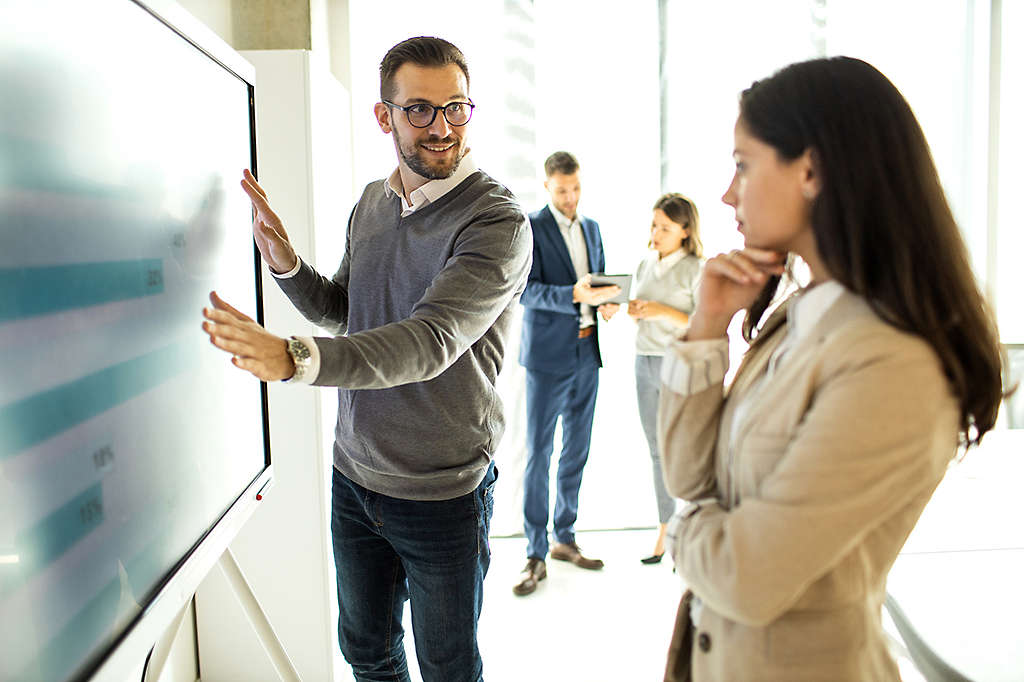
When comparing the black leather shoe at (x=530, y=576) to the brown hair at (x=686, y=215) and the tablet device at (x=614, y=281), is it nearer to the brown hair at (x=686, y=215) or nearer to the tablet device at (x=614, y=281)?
the tablet device at (x=614, y=281)

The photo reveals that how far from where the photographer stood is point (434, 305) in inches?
50.2

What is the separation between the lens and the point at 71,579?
80 cm

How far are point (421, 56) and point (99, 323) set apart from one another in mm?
860

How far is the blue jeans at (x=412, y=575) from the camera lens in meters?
1.51

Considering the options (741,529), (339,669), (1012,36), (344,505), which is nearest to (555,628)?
(339,669)

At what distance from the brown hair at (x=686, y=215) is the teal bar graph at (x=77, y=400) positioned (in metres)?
2.56

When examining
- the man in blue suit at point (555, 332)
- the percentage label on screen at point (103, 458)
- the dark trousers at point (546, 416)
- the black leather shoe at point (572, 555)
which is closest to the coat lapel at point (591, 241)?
the man in blue suit at point (555, 332)

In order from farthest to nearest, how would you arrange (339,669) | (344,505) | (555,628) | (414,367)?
(555,628), (339,669), (344,505), (414,367)

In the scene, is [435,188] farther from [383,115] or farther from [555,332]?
[555,332]

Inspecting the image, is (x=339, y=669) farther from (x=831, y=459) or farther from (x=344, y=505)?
(x=831, y=459)

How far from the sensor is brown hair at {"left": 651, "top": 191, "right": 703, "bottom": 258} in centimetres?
329

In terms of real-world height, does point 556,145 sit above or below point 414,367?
above

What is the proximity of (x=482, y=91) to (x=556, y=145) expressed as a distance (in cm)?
46

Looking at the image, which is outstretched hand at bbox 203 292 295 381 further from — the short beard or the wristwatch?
the short beard
